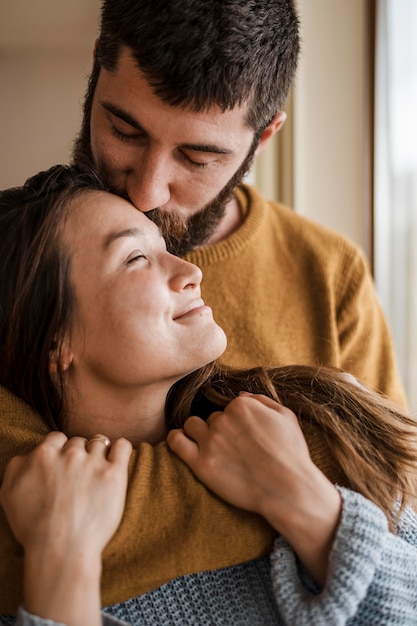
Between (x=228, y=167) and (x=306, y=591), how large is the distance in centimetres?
88

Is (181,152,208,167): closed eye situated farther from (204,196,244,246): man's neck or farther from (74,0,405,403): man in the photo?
(204,196,244,246): man's neck

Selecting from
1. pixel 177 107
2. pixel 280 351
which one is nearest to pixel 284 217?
pixel 280 351

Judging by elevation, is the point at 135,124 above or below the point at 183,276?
above

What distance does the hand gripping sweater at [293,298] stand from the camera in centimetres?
182

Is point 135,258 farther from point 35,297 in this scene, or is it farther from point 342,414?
point 342,414

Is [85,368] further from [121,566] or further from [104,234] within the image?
[121,566]

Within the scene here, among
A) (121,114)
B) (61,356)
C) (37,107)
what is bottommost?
(61,356)

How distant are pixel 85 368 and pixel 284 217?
0.92 meters

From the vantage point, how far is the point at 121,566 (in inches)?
43.7

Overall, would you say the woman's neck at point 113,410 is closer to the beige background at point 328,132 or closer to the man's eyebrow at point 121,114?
the man's eyebrow at point 121,114

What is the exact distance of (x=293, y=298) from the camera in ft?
6.20

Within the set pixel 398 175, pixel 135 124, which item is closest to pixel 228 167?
pixel 135 124

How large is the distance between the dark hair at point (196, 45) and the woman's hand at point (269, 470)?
1.96ft

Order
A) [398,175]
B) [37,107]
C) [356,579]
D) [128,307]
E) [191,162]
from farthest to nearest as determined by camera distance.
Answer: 1. [398,175]
2. [37,107]
3. [191,162]
4. [128,307]
5. [356,579]
